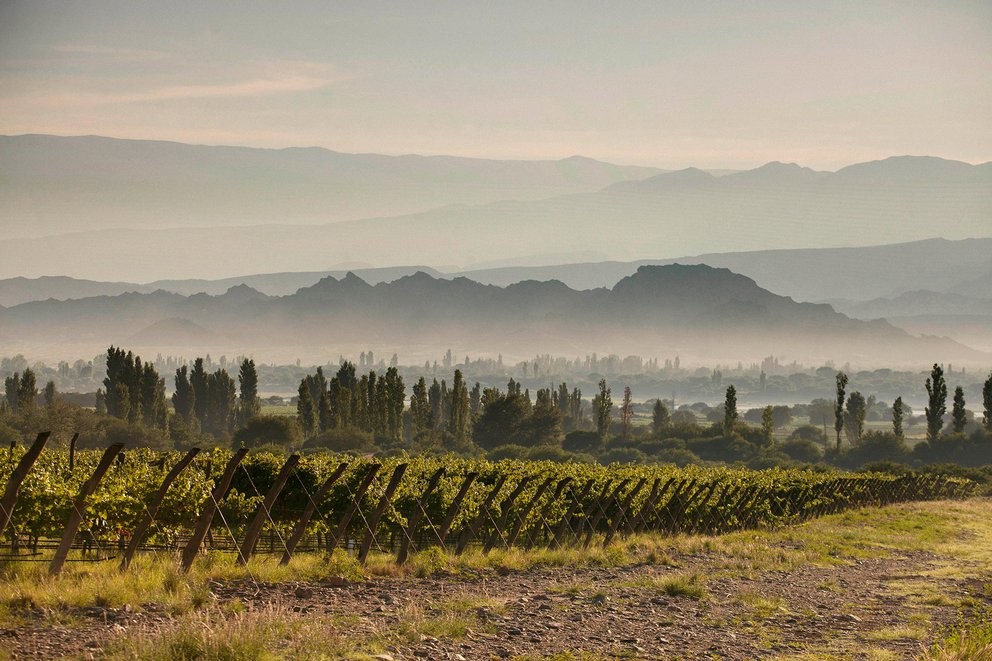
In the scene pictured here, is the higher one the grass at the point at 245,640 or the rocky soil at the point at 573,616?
the grass at the point at 245,640

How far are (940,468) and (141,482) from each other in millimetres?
139788

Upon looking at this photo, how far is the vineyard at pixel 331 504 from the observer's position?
20.1m

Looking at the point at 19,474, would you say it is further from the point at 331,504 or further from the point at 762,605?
the point at 331,504

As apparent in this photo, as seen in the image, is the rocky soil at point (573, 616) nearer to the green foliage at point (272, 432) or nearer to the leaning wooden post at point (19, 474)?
the leaning wooden post at point (19, 474)

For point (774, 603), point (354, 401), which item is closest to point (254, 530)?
point (774, 603)

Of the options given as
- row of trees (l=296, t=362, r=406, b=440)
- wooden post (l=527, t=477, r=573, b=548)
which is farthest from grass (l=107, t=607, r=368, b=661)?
row of trees (l=296, t=362, r=406, b=440)

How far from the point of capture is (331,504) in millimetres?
30828

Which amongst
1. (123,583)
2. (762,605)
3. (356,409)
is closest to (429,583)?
(762,605)

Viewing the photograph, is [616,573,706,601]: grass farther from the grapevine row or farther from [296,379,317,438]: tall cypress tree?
[296,379,317,438]: tall cypress tree

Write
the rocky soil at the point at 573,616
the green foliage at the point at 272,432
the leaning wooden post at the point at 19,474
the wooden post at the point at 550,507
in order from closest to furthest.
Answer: the rocky soil at the point at 573,616
the leaning wooden post at the point at 19,474
the wooden post at the point at 550,507
the green foliage at the point at 272,432

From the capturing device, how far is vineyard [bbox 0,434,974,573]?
2014 cm

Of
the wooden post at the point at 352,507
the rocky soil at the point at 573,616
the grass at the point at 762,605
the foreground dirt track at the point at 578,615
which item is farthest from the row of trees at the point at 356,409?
the grass at the point at 762,605

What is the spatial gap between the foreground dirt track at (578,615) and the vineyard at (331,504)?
2208mm

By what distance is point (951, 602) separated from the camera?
24750 mm
